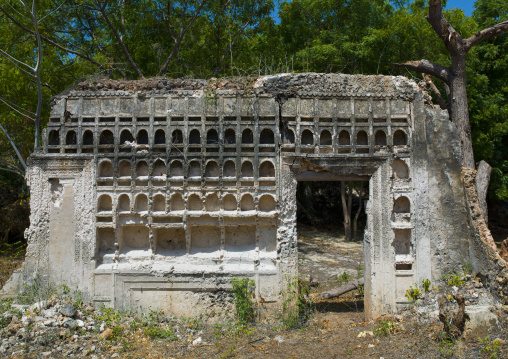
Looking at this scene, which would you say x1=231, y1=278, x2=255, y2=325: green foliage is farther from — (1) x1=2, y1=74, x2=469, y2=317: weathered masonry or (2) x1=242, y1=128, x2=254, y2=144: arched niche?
(2) x1=242, y1=128, x2=254, y2=144: arched niche

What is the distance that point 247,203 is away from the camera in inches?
261

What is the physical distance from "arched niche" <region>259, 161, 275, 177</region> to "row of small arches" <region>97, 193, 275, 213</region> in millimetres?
376

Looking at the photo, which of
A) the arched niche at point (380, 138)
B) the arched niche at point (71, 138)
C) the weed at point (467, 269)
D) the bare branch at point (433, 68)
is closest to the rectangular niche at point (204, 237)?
the arched niche at point (71, 138)

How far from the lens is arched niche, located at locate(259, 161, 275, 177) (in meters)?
6.65

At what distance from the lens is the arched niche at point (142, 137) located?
6723mm

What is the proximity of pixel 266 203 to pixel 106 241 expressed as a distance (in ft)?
9.11

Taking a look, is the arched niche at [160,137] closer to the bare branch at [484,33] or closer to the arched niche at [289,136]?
the arched niche at [289,136]

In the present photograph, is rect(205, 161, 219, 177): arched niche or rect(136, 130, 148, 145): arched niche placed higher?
rect(136, 130, 148, 145): arched niche

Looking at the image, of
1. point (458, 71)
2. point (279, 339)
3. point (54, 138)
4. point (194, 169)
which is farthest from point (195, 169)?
point (458, 71)

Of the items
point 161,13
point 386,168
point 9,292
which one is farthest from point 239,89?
point 161,13

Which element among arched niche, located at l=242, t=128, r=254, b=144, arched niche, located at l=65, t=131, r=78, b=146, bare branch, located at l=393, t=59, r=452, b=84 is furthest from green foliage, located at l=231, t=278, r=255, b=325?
bare branch, located at l=393, t=59, r=452, b=84

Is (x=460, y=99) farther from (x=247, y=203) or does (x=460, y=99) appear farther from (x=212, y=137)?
(x=212, y=137)

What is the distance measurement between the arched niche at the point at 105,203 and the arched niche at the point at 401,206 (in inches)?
187

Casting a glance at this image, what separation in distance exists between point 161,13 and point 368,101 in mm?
10748
